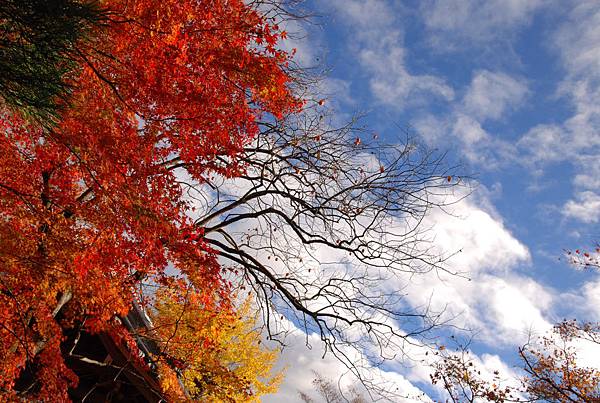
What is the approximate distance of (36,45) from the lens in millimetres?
4668

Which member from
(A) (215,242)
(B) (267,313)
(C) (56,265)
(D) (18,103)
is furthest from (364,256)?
(D) (18,103)

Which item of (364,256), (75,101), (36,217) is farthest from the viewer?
(364,256)

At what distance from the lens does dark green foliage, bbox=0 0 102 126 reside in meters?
4.38

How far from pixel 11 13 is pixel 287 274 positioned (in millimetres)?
8166

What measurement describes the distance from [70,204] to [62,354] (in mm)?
3534

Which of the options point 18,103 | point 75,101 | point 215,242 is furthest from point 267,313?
point 18,103

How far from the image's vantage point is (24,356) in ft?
→ 28.3

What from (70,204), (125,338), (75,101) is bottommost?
(125,338)

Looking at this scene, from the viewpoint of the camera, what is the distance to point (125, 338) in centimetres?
938

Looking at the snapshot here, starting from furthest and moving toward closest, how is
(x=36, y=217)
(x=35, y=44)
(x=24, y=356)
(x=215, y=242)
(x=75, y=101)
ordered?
(x=215, y=242)
(x=36, y=217)
(x=24, y=356)
(x=75, y=101)
(x=35, y=44)

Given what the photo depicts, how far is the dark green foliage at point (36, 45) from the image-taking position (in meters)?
4.38

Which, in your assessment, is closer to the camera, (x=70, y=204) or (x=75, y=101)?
(x=75, y=101)

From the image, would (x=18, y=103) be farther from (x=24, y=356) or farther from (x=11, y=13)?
(x=24, y=356)

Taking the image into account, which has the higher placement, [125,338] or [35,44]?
[35,44]
